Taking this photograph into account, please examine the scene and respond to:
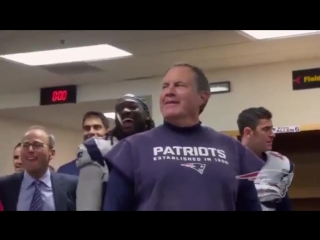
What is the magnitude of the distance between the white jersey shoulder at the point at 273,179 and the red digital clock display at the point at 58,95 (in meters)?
4.46

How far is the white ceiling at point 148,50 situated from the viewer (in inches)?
171

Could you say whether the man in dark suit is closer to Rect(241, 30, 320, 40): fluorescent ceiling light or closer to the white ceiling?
the white ceiling

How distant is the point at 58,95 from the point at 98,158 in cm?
460

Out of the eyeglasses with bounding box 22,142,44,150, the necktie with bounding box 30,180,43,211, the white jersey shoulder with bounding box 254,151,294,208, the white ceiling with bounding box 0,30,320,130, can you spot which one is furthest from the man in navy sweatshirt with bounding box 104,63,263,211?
the white ceiling with bounding box 0,30,320,130

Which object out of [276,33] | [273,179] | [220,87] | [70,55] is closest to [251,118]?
[273,179]

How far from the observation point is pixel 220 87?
5430 mm


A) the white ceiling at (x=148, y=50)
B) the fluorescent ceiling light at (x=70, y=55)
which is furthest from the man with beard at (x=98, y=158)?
the fluorescent ceiling light at (x=70, y=55)

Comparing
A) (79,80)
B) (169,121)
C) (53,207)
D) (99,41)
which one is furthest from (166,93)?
(79,80)

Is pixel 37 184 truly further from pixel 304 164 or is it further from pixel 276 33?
pixel 304 164

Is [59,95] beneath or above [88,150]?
above

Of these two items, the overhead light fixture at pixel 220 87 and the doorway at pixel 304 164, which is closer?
the doorway at pixel 304 164

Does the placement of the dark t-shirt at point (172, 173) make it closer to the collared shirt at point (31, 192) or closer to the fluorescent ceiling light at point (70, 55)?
the collared shirt at point (31, 192)

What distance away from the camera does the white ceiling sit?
4.33 metres
